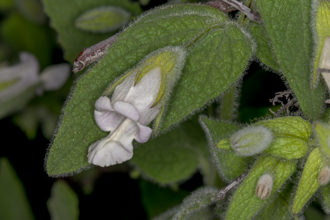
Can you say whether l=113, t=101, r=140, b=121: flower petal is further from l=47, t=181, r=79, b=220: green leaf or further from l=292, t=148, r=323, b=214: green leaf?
l=47, t=181, r=79, b=220: green leaf

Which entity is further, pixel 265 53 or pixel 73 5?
pixel 73 5

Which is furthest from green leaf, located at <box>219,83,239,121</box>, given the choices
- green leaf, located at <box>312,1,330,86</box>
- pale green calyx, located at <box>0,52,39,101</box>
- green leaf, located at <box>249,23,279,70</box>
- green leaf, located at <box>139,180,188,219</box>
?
pale green calyx, located at <box>0,52,39,101</box>

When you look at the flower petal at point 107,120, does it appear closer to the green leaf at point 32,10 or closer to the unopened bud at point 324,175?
the unopened bud at point 324,175

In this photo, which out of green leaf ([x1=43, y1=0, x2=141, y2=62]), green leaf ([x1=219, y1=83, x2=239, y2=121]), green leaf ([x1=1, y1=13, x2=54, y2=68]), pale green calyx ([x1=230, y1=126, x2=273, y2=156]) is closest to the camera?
pale green calyx ([x1=230, y1=126, x2=273, y2=156])

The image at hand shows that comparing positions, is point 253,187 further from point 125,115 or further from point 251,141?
point 125,115

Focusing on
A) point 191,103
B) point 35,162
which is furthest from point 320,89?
point 35,162

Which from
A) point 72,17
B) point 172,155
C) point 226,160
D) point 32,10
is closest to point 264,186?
point 226,160

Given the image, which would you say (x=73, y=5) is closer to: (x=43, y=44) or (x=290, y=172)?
(x=43, y=44)
